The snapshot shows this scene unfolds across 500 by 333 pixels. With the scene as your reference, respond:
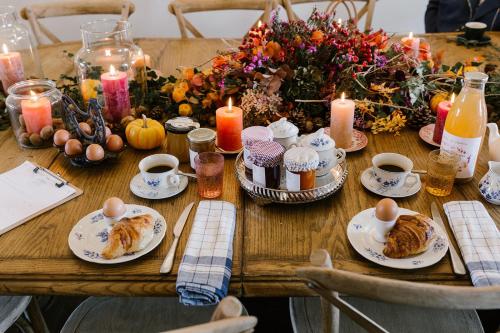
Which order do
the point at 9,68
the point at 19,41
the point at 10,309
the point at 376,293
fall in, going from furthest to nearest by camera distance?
the point at 19,41, the point at 9,68, the point at 10,309, the point at 376,293

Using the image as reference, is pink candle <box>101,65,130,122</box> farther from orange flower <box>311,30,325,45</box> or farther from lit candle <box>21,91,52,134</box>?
orange flower <box>311,30,325,45</box>

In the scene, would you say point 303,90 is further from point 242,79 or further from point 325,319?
point 325,319

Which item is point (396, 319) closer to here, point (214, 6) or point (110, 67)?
point (110, 67)

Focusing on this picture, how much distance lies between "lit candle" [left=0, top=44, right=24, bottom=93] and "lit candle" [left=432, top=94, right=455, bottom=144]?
4.33ft

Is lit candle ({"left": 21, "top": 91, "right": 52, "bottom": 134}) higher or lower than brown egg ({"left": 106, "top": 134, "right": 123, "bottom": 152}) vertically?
higher

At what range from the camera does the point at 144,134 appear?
131 cm

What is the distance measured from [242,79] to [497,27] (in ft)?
5.32

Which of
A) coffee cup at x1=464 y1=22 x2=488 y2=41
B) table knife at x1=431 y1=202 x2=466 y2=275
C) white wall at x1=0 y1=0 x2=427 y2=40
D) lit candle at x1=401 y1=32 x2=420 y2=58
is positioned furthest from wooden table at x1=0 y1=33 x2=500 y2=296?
white wall at x1=0 y1=0 x2=427 y2=40

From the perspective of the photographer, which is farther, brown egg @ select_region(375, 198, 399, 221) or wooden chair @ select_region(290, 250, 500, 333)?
brown egg @ select_region(375, 198, 399, 221)

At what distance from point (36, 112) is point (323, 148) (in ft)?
2.56

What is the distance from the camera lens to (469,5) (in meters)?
2.57

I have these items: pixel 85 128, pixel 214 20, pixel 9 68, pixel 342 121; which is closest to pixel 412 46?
pixel 342 121

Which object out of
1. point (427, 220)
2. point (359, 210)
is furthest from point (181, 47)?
point (427, 220)

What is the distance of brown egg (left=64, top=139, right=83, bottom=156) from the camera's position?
1.23 meters
